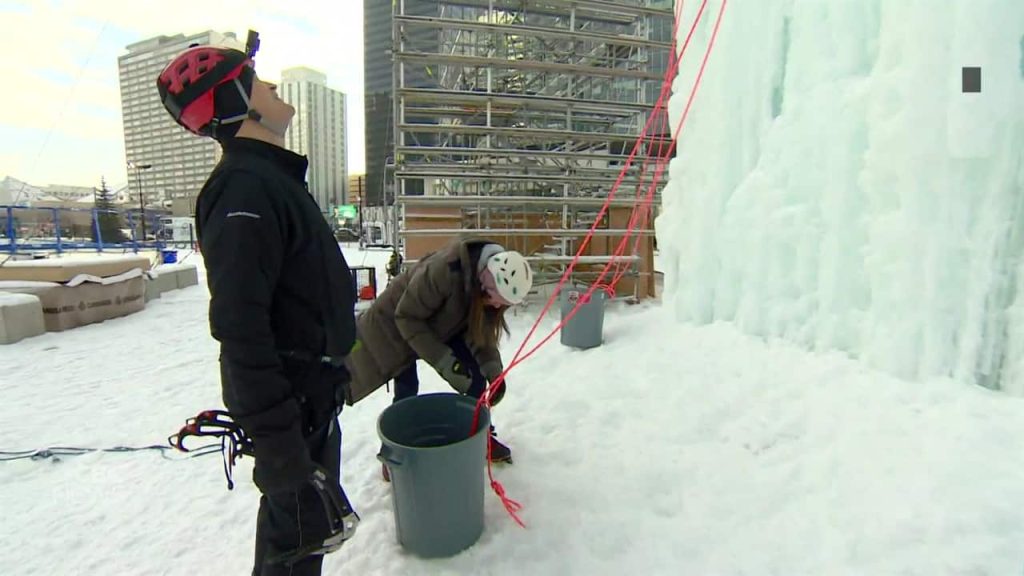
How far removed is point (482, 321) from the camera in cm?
240

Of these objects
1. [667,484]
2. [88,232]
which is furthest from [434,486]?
[88,232]

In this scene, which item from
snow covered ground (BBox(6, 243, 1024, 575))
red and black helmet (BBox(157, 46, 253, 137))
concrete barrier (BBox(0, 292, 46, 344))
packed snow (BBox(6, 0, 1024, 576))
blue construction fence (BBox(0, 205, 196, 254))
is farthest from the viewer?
blue construction fence (BBox(0, 205, 196, 254))

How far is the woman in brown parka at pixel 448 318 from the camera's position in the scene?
7.35 feet

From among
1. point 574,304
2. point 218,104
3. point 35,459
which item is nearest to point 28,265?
point 35,459

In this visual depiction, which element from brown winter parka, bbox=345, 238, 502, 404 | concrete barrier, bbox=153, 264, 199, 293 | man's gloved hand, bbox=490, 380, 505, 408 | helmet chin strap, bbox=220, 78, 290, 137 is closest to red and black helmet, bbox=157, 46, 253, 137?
helmet chin strap, bbox=220, 78, 290, 137

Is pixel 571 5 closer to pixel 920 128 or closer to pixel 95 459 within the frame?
pixel 920 128

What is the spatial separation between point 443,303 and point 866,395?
223 cm

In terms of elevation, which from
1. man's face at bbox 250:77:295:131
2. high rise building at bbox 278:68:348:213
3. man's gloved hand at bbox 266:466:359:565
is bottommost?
man's gloved hand at bbox 266:466:359:565

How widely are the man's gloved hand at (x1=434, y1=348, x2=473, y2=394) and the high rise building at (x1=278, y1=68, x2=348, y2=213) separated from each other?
4430 cm

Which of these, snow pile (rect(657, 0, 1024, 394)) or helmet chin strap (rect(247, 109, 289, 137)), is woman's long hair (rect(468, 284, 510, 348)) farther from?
snow pile (rect(657, 0, 1024, 394))

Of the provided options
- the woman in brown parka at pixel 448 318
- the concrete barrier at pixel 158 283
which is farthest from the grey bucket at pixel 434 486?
the concrete barrier at pixel 158 283

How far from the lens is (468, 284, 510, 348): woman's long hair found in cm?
234

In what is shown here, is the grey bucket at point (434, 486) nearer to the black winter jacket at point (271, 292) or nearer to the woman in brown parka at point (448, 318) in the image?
the woman in brown parka at point (448, 318)

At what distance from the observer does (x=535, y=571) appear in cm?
198
